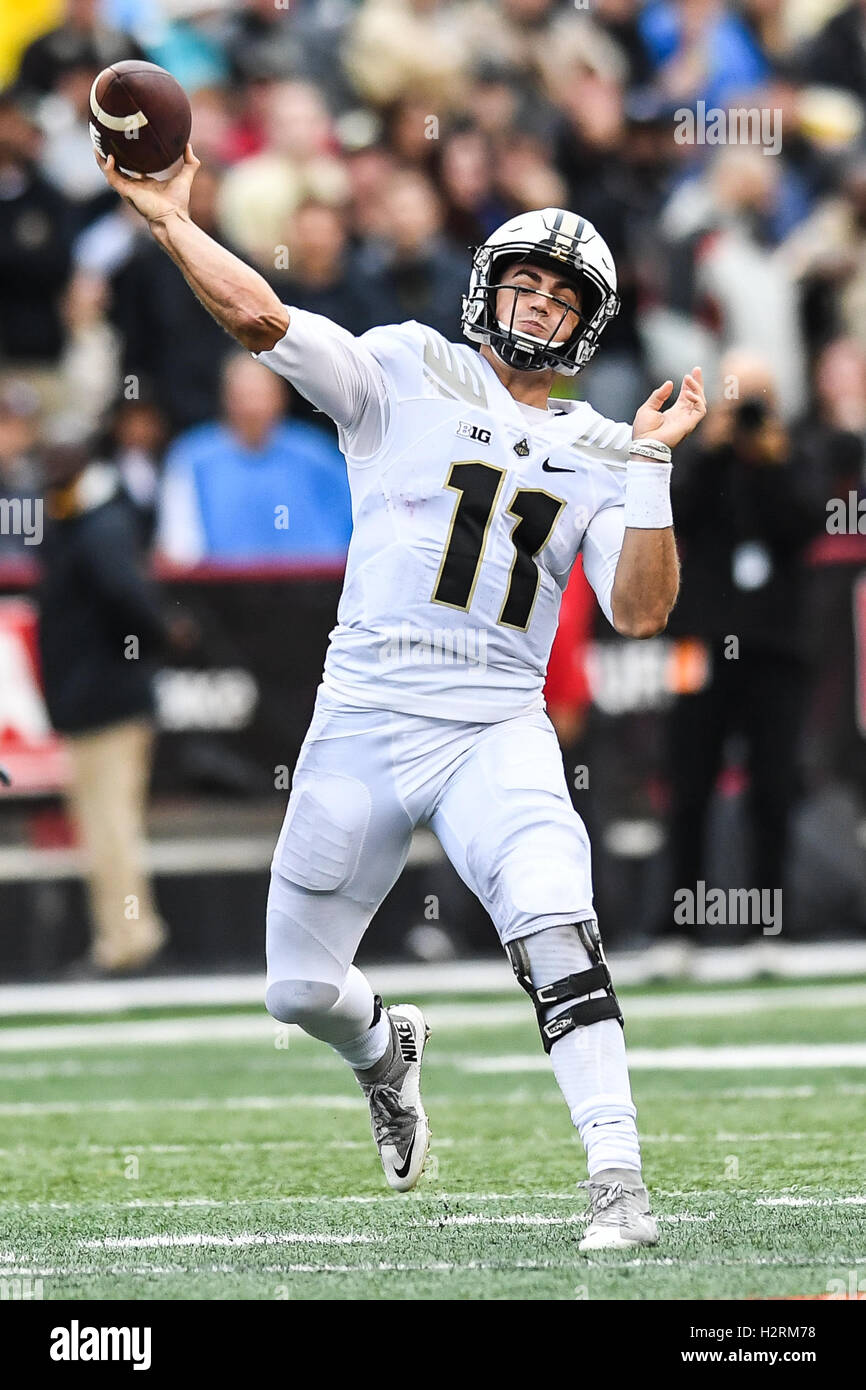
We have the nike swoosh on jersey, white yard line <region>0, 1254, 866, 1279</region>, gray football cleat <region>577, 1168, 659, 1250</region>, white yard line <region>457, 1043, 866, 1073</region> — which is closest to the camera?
white yard line <region>0, 1254, 866, 1279</region>

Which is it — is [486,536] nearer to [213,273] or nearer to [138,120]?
[213,273]

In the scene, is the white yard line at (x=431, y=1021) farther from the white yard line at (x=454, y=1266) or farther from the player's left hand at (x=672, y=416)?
the player's left hand at (x=672, y=416)

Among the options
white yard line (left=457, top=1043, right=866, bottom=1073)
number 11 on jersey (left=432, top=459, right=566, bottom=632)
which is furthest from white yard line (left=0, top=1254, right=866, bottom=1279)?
white yard line (left=457, top=1043, right=866, bottom=1073)

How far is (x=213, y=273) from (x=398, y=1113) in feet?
6.68

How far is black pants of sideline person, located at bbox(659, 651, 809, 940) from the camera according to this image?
10.4m

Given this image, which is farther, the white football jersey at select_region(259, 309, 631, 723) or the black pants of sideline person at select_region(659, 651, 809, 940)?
the black pants of sideline person at select_region(659, 651, 809, 940)

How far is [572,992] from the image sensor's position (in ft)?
16.6

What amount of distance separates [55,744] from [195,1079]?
2.79 meters

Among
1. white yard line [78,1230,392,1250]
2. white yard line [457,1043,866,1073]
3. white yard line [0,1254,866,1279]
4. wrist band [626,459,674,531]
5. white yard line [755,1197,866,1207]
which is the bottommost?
white yard line [0,1254,866,1279]

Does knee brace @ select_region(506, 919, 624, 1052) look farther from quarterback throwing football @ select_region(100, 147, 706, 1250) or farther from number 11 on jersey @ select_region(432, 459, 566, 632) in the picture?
number 11 on jersey @ select_region(432, 459, 566, 632)

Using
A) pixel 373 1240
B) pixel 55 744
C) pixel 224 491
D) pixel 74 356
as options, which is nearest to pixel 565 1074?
pixel 373 1240

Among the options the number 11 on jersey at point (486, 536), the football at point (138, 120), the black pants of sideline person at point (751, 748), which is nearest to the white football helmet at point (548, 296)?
the number 11 on jersey at point (486, 536)

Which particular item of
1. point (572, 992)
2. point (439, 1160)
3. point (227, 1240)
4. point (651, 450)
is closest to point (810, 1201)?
point (572, 992)

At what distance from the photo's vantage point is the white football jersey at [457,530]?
5441 mm
